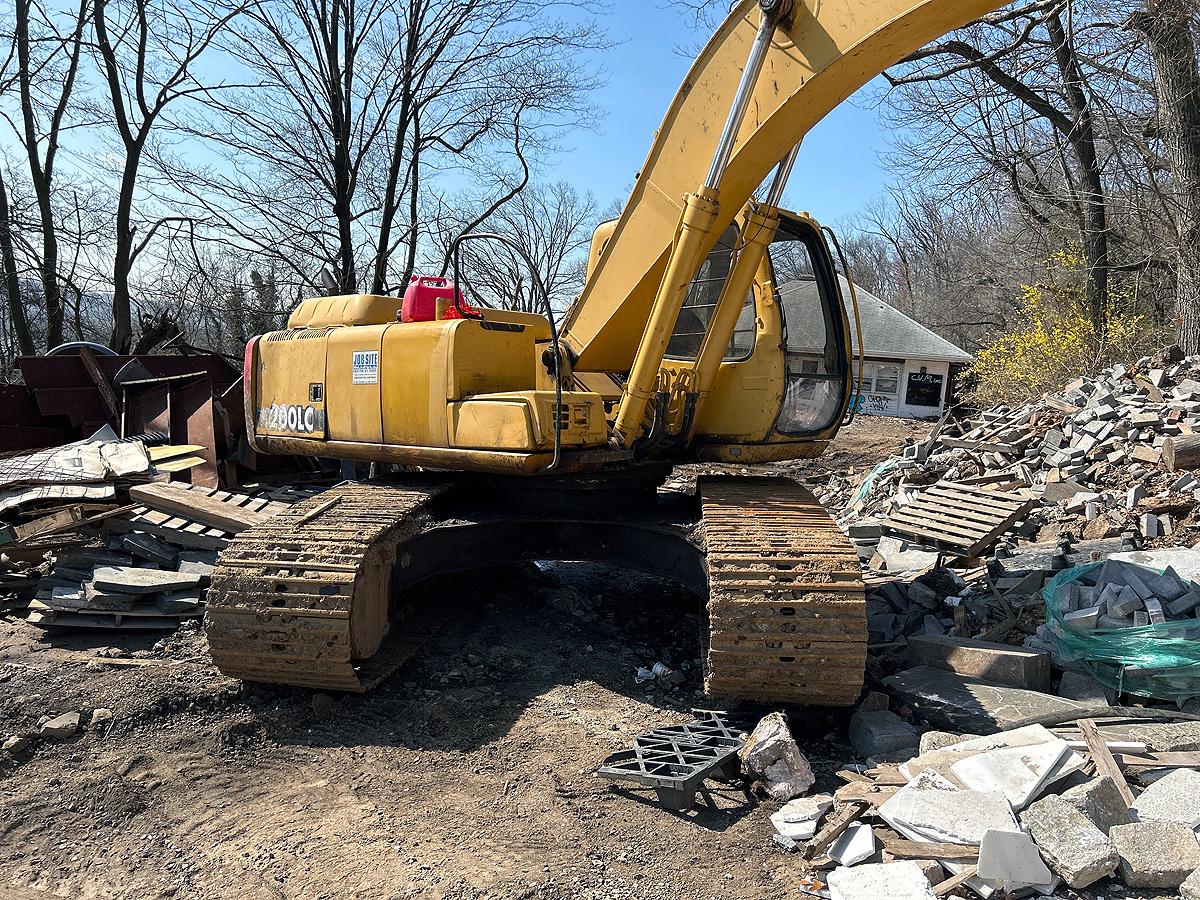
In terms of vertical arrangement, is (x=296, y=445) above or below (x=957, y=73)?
below

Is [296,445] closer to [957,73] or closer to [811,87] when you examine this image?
[811,87]

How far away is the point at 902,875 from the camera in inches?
110

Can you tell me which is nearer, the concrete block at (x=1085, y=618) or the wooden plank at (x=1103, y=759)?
the wooden plank at (x=1103, y=759)

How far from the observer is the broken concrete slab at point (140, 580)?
5.54 metres

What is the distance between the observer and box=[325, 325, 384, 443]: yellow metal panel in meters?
5.34

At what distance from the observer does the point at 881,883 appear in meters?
2.78

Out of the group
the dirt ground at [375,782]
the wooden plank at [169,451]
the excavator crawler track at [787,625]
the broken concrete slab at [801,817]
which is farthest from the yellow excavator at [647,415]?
the wooden plank at [169,451]

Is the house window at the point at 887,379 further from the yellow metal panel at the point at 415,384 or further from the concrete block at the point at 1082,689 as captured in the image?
the yellow metal panel at the point at 415,384

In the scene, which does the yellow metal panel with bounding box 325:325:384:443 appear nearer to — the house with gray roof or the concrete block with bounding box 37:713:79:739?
the concrete block with bounding box 37:713:79:739

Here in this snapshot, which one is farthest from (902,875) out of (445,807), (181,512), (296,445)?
(181,512)

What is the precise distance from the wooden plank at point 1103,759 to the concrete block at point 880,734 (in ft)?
2.26

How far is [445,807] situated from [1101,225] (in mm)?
17297

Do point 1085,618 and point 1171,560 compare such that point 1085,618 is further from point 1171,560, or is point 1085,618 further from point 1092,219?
point 1092,219

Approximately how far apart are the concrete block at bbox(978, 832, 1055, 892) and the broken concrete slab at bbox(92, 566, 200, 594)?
4.89 meters
